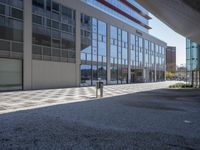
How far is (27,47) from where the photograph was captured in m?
25.4

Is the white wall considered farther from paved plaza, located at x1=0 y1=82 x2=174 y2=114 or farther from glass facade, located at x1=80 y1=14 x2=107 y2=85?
paved plaza, located at x1=0 y1=82 x2=174 y2=114

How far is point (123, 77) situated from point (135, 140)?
40.9 m

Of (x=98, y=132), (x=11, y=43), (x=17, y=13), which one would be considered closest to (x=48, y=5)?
(x=17, y=13)

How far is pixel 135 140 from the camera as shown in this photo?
617cm

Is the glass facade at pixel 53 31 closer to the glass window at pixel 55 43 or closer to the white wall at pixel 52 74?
the glass window at pixel 55 43

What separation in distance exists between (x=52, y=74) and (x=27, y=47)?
5157mm

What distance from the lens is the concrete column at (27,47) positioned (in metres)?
25.1

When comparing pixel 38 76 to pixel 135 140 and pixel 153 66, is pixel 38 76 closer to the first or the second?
pixel 135 140

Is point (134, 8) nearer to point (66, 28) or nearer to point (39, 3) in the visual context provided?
point (66, 28)

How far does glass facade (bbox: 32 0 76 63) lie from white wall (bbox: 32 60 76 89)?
2.41 ft

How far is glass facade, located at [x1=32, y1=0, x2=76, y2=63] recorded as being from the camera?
26.8 meters

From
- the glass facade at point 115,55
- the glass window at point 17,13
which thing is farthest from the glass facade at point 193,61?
the glass window at point 17,13

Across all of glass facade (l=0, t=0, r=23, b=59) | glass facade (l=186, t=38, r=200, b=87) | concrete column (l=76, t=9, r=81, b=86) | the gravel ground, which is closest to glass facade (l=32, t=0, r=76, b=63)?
concrete column (l=76, t=9, r=81, b=86)

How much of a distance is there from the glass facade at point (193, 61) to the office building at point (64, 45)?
1323 centimetres
